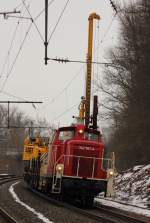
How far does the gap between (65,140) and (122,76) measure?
24.4 meters

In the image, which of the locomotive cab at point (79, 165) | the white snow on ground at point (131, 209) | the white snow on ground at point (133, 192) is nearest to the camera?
the white snow on ground at point (131, 209)

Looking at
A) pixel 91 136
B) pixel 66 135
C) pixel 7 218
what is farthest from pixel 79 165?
pixel 7 218

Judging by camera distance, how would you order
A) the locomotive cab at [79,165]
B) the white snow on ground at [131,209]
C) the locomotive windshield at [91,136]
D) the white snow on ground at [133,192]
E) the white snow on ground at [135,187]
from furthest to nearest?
1. the white snow on ground at [135,187]
2. the locomotive windshield at [91,136]
3. the white snow on ground at [133,192]
4. the locomotive cab at [79,165]
5. the white snow on ground at [131,209]

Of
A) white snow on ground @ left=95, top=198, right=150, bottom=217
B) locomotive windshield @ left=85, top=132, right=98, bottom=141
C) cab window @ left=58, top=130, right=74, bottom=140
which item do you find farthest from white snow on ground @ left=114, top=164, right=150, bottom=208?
cab window @ left=58, top=130, right=74, bottom=140

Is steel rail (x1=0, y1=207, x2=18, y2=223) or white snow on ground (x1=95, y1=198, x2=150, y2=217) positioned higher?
steel rail (x1=0, y1=207, x2=18, y2=223)

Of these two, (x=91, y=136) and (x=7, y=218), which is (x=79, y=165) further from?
(x=7, y=218)

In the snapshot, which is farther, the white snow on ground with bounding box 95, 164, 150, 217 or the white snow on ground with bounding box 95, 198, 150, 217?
the white snow on ground with bounding box 95, 164, 150, 217

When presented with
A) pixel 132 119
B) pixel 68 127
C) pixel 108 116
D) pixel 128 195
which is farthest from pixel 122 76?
pixel 68 127

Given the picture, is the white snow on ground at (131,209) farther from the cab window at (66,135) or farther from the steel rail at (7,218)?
the steel rail at (7,218)

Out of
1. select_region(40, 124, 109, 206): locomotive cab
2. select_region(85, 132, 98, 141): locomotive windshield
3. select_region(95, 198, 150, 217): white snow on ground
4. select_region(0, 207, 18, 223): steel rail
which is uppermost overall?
select_region(85, 132, 98, 141): locomotive windshield

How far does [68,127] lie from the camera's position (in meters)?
19.9

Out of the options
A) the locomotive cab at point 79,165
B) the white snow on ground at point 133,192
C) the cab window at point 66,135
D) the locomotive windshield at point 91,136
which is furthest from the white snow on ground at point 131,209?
the cab window at point 66,135

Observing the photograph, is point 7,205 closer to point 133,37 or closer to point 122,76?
point 133,37

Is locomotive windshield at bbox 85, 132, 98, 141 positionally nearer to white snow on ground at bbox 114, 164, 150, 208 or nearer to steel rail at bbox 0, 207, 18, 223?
white snow on ground at bbox 114, 164, 150, 208
